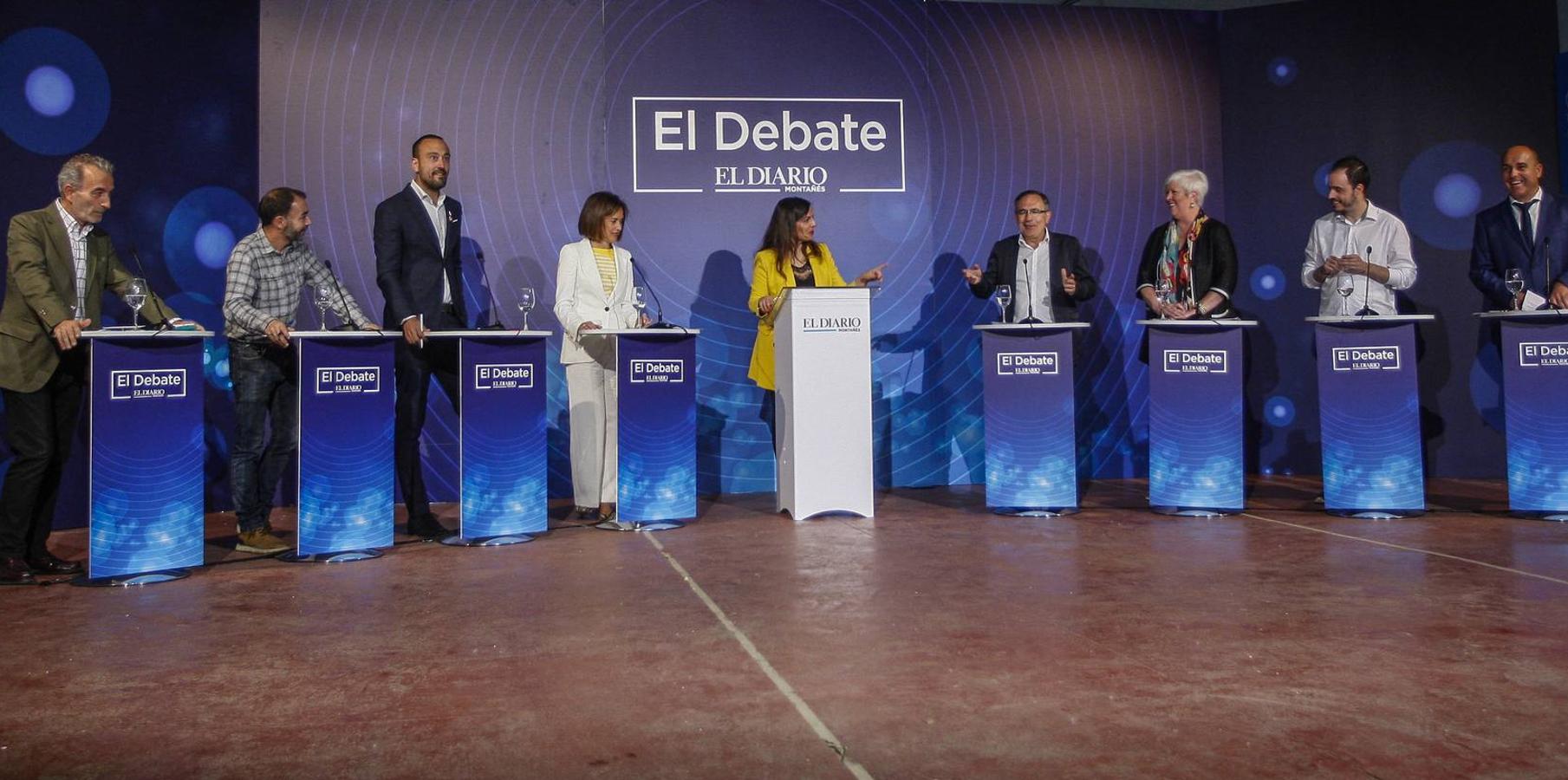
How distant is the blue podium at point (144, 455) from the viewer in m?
3.94

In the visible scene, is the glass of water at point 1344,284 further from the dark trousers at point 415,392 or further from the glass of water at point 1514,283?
the dark trousers at point 415,392

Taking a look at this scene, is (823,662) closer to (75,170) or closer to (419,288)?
(419,288)

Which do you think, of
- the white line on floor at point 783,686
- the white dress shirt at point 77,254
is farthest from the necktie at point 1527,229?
the white dress shirt at point 77,254

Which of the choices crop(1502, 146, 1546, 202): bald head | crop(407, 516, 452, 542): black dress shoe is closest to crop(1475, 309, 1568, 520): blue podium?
crop(1502, 146, 1546, 202): bald head

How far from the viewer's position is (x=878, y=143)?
22.5ft

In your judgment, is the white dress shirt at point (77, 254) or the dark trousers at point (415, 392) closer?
the white dress shirt at point (77, 254)

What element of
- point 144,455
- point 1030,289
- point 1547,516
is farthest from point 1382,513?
point 144,455

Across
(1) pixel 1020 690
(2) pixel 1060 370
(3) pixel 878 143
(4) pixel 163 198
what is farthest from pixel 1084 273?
(4) pixel 163 198

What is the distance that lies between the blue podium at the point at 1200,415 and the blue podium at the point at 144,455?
14.0ft

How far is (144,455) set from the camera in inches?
159

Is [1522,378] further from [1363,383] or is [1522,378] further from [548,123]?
[548,123]

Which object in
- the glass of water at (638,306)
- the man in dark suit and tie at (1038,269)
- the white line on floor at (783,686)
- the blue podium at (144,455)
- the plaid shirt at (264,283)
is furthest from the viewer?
the man in dark suit and tie at (1038,269)

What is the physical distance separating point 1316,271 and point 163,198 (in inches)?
244

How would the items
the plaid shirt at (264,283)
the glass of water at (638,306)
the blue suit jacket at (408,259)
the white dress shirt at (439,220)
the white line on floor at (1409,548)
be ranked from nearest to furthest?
the white line on floor at (1409,548)
the plaid shirt at (264,283)
the blue suit jacket at (408,259)
the white dress shirt at (439,220)
the glass of water at (638,306)
